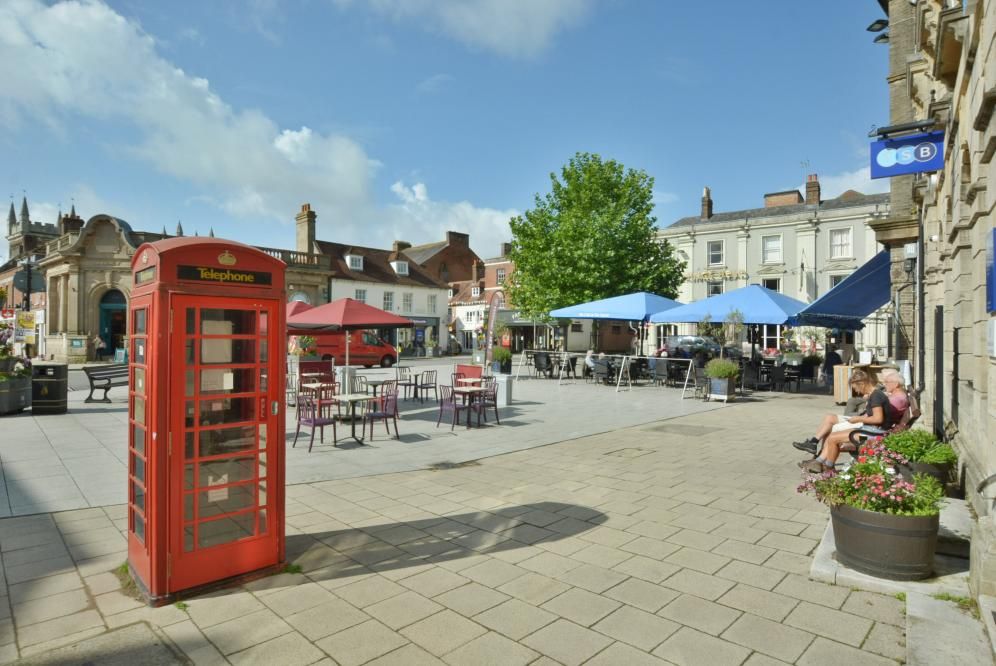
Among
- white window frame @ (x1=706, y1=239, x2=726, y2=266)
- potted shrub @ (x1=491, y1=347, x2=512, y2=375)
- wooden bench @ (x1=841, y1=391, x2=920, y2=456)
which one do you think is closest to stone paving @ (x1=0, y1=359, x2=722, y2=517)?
potted shrub @ (x1=491, y1=347, x2=512, y2=375)

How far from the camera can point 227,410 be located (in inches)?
159

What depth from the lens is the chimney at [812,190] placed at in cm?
3550

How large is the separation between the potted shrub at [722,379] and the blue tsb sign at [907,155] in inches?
323

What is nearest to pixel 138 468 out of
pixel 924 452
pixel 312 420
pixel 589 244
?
pixel 312 420

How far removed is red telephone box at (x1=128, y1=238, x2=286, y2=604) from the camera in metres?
3.71

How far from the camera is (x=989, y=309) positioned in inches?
157

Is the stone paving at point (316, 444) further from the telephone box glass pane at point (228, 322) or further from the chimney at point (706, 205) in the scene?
the chimney at point (706, 205)

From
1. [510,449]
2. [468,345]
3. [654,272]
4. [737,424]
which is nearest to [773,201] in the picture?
[654,272]

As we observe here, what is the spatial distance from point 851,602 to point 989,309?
2260 mm

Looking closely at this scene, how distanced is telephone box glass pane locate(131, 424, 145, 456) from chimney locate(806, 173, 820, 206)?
39634mm

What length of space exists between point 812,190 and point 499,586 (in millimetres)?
38762

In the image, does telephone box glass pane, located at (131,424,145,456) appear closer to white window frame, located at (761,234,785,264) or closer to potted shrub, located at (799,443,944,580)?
potted shrub, located at (799,443,944,580)

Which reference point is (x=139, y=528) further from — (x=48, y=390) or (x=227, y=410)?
(x=48, y=390)

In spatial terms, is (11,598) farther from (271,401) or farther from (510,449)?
(510,449)
